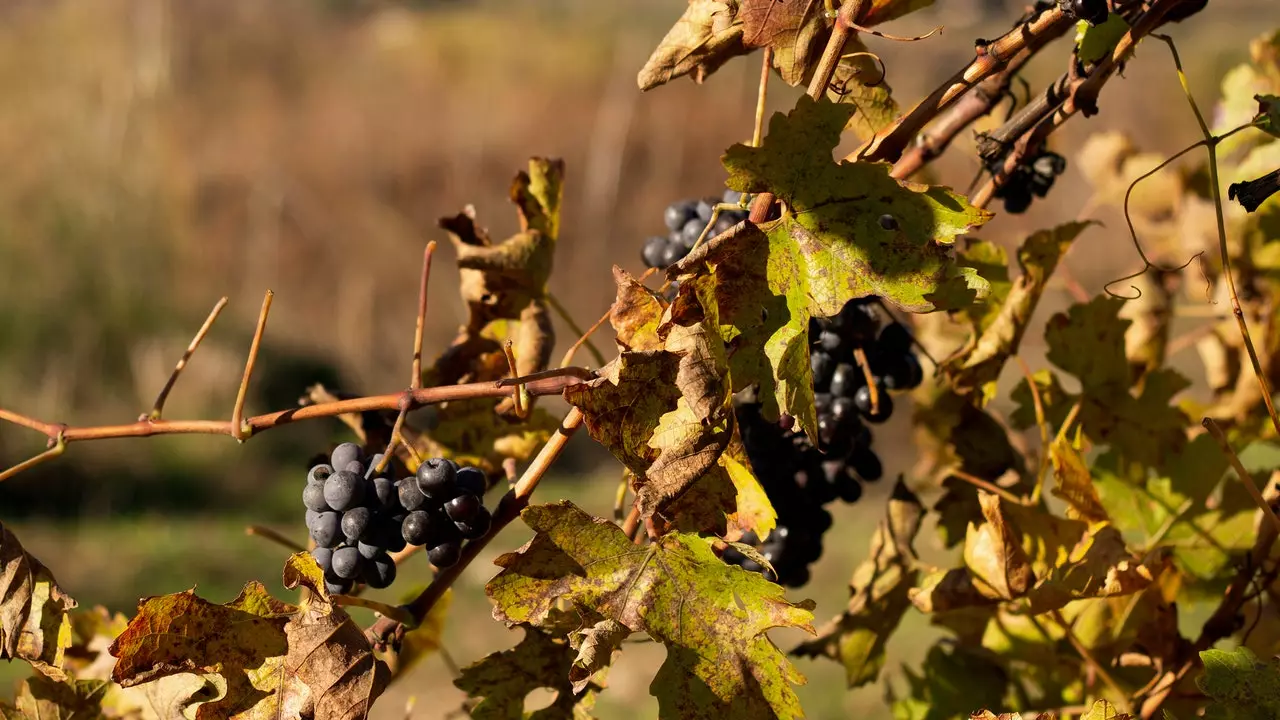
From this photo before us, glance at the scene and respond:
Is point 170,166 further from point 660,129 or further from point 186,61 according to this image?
point 660,129

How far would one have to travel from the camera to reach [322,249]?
7219 mm

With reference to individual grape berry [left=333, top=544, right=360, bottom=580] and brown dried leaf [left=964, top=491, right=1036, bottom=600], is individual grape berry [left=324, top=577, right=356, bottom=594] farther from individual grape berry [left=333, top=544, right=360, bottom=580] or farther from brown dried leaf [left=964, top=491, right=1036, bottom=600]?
brown dried leaf [left=964, top=491, right=1036, bottom=600]

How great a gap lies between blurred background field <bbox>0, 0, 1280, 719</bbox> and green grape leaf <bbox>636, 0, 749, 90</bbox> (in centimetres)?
292

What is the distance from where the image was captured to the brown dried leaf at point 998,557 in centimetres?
62

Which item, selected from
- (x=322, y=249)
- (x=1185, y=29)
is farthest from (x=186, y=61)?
(x=1185, y=29)

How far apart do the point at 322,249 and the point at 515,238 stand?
6801mm

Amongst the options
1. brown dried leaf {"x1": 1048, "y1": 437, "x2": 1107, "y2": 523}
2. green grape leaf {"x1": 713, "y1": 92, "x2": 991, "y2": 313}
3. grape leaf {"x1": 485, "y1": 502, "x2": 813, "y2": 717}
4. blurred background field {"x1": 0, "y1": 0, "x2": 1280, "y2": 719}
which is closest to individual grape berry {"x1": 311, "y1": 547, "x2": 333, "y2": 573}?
grape leaf {"x1": 485, "y1": 502, "x2": 813, "y2": 717}

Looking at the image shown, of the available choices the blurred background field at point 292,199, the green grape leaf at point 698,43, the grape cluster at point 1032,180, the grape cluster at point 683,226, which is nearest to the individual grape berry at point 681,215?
the grape cluster at point 683,226

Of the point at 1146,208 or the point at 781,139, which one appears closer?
the point at 781,139

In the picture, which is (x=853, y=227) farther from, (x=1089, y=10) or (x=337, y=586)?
(x=337, y=586)

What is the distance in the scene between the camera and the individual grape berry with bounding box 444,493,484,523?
54 centimetres

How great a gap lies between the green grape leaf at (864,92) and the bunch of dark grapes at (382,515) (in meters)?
0.30

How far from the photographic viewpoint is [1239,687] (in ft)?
1.61

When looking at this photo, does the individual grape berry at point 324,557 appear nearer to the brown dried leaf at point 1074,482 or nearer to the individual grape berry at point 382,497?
the individual grape berry at point 382,497
